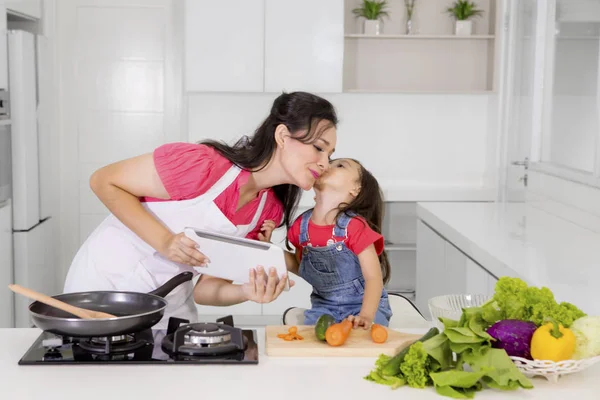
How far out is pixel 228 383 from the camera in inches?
58.9

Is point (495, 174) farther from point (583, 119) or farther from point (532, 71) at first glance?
point (583, 119)

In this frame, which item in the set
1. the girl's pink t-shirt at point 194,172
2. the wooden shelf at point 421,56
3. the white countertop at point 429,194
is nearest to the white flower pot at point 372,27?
the wooden shelf at point 421,56

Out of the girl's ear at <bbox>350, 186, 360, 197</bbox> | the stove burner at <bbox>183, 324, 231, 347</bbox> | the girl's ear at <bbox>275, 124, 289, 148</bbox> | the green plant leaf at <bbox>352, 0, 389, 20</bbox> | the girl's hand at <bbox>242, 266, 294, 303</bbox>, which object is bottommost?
the stove burner at <bbox>183, 324, 231, 347</bbox>

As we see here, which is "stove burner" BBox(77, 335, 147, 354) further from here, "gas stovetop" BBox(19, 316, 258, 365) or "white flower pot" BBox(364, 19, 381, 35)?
"white flower pot" BBox(364, 19, 381, 35)

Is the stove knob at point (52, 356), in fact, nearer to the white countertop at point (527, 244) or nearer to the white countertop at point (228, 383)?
the white countertop at point (228, 383)

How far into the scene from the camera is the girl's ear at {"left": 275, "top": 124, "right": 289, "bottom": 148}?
2.08m

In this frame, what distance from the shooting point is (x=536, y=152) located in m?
4.30

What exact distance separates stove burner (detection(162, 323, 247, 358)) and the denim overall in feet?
2.24

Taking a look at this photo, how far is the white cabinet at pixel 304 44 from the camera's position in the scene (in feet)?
15.0

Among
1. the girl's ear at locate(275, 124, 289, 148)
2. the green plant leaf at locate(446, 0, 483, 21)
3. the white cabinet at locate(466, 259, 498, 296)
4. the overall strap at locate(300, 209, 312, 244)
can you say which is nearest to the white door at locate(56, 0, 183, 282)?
the green plant leaf at locate(446, 0, 483, 21)

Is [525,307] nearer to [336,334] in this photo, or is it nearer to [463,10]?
[336,334]

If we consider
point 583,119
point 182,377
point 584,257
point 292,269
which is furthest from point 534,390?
point 583,119

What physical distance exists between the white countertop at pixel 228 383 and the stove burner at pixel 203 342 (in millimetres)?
53

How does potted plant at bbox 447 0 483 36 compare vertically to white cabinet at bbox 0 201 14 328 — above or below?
above
